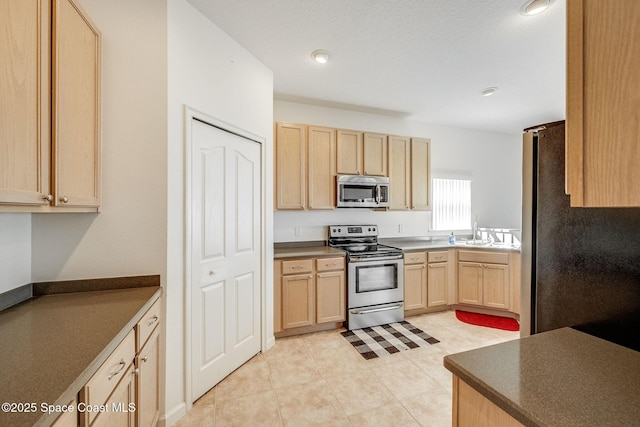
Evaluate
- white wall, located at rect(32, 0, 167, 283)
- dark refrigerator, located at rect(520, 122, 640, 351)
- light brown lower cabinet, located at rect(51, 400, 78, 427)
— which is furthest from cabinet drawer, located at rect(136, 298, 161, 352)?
dark refrigerator, located at rect(520, 122, 640, 351)

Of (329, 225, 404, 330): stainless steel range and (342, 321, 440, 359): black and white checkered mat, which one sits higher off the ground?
(329, 225, 404, 330): stainless steel range

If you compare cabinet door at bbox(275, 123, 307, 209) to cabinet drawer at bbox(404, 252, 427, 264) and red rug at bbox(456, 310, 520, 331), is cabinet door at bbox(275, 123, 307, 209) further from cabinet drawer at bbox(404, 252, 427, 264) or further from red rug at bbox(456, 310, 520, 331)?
red rug at bbox(456, 310, 520, 331)

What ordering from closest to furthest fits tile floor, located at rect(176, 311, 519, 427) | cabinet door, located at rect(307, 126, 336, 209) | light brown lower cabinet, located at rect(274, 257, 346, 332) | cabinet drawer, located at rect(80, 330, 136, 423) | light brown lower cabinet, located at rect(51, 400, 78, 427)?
1. light brown lower cabinet, located at rect(51, 400, 78, 427)
2. cabinet drawer, located at rect(80, 330, 136, 423)
3. tile floor, located at rect(176, 311, 519, 427)
4. light brown lower cabinet, located at rect(274, 257, 346, 332)
5. cabinet door, located at rect(307, 126, 336, 209)

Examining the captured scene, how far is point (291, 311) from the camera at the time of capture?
2902mm

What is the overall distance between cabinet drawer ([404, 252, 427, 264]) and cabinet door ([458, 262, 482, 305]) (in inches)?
23.6

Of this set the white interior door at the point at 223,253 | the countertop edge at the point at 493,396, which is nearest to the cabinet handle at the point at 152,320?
the white interior door at the point at 223,253

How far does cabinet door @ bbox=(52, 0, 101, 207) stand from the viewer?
1.24 meters

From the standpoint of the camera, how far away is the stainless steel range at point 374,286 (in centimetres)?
311

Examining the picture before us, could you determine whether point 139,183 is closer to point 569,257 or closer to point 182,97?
point 182,97

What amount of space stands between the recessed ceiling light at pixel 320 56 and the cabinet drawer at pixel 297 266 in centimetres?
203

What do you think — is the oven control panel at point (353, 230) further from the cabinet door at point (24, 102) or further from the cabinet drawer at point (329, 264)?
the cabinet door at point (24, 102)

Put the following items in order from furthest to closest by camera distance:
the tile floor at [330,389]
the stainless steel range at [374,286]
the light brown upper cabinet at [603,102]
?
the stainless steel range at [374,286] → the tile floor at [330,389] → the light brown upper cabinet at [603,102]

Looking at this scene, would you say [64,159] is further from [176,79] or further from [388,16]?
[388,16]

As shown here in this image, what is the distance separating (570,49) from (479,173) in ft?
15.5
